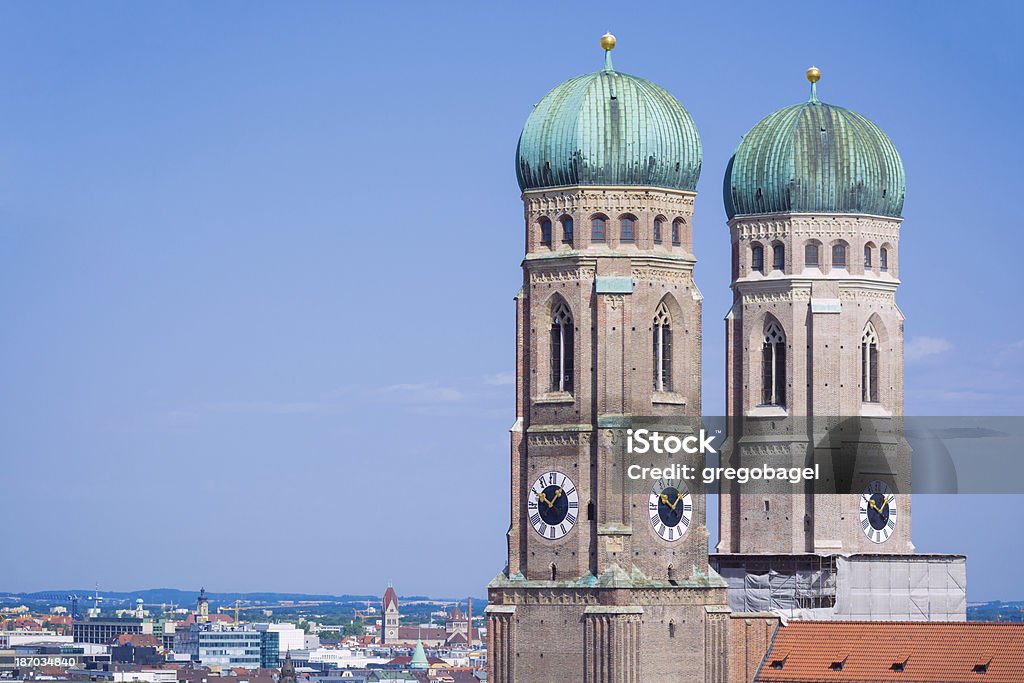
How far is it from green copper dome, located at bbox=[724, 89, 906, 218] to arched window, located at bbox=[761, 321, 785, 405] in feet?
16.4

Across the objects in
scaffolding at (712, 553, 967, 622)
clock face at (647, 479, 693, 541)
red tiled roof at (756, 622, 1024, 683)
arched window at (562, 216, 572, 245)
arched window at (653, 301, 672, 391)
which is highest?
arched window at (562, 216, 572, 245)

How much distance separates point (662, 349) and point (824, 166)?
12442 millimetres

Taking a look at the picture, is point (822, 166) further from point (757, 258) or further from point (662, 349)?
point (662, 349)

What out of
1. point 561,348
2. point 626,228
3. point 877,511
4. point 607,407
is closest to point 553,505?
point 607,407

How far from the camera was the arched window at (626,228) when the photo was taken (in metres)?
100

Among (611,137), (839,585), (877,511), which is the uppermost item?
(611,137)

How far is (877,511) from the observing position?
355ft

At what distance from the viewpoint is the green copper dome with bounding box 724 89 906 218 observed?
108 m

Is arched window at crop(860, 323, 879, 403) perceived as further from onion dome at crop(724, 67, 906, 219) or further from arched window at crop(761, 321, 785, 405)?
onion dome at crop(724, 67, 906, 219)

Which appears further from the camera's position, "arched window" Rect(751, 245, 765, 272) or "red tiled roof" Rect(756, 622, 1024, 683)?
"arched window" Rect(751, 245, 765, 272)

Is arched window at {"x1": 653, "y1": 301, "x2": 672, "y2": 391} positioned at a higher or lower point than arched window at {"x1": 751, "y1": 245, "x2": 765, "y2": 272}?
lower

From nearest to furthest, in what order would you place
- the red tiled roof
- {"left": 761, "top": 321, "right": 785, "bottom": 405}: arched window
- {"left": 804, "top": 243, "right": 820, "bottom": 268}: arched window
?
the red tiled roof < {"left": 804, "top": 243, "right": 820, "bottom": 268}: arched window < {"left": 761, "top": 321, "right": 785, "bottom": 405}: arched window

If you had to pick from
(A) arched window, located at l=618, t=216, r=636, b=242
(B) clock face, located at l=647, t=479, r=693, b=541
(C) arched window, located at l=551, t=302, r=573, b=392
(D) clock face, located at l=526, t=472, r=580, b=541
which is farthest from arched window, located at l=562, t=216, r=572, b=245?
(B) clock face, located at l=647, t=479, r=693, b=541

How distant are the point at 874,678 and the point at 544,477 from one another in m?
14.5
